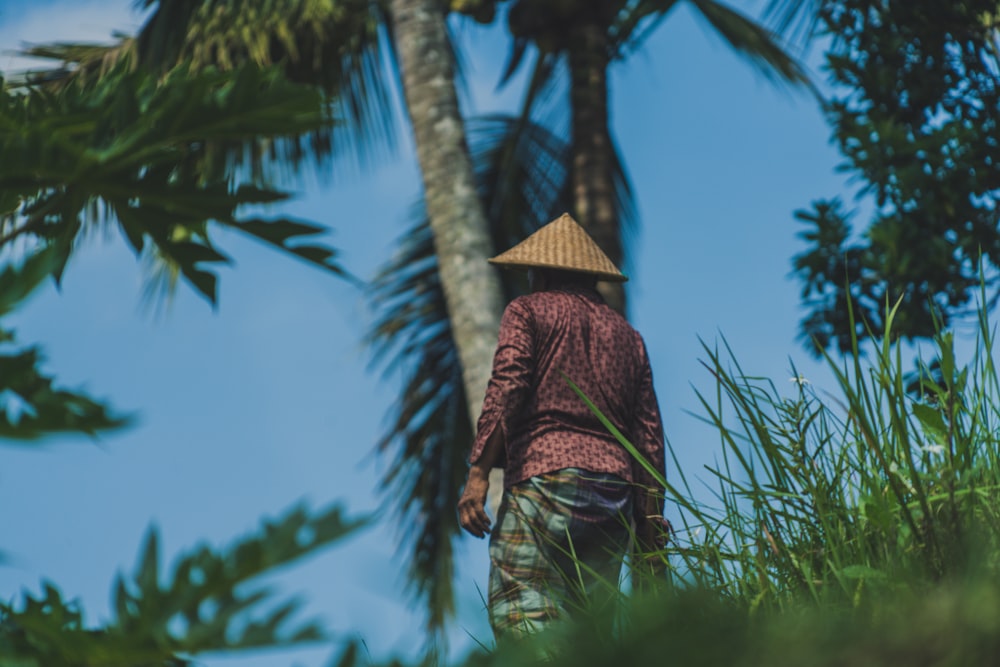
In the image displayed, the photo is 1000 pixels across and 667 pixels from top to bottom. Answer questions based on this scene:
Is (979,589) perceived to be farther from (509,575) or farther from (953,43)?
(953,43)

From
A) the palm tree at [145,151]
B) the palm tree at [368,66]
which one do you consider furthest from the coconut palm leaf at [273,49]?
the palm tree at [145,151]

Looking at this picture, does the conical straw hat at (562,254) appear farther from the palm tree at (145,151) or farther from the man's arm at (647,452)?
the palm tree at (145,151)

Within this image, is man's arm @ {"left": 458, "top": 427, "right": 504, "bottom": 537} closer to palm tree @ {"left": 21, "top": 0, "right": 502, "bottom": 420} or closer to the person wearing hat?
the person wearing hat

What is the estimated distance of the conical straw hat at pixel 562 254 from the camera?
3562 millimetres

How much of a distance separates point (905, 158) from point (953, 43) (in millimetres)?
662

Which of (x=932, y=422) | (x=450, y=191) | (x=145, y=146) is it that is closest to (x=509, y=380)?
(x=932, y=422)

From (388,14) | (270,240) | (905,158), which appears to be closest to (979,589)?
(270,240)

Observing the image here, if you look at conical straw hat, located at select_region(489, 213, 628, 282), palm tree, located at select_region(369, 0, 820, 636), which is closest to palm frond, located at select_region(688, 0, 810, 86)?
palm tree, located at select_region(369, 0, 820, 636)

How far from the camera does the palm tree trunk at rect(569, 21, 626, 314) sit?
7344 millimetres

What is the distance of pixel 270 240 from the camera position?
4.56ft

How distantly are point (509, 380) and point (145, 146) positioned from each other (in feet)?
6.85

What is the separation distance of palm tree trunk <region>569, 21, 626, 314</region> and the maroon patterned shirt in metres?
3.77

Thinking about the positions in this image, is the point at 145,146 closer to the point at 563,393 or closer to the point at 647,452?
the point at 563,393

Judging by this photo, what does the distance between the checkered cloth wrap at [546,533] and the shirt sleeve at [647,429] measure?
0.64 feet
